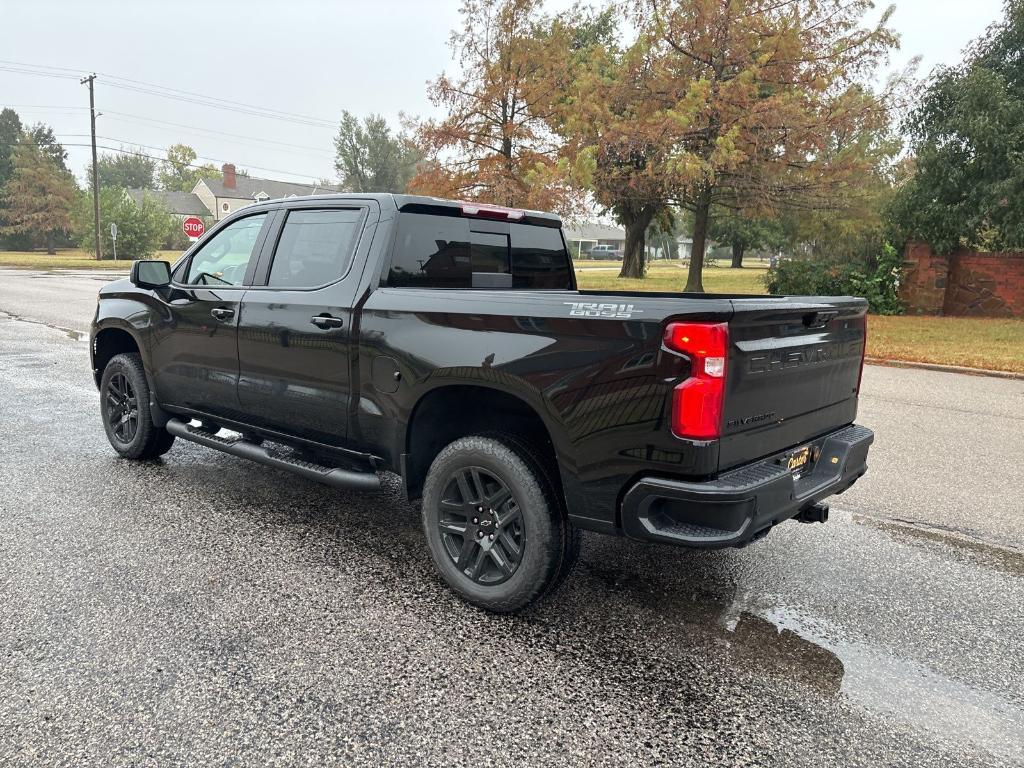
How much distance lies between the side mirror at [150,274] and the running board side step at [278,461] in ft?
3.03

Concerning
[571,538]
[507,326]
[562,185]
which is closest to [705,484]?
[571,538]

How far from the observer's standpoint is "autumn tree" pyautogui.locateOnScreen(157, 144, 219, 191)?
11919 cm

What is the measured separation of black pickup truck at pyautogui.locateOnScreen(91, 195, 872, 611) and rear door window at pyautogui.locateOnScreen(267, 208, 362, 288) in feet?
0.04

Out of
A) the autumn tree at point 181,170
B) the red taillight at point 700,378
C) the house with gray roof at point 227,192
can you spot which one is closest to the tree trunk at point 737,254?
the house with gray roof at point 227,192

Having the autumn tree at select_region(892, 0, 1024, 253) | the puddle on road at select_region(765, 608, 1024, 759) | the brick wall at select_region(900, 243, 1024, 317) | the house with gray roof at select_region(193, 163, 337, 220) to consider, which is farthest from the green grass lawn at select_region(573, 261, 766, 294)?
the house with gray roof at select_region(193, 163, 337, 220)

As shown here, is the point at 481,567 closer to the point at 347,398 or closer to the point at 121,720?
the point at 347,398

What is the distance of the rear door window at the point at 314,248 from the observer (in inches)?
155

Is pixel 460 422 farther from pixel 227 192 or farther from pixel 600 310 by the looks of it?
pixel 227 192

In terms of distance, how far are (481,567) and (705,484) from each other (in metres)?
1.15

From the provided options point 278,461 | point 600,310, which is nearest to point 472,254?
point 600,310

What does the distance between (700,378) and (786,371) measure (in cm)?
59

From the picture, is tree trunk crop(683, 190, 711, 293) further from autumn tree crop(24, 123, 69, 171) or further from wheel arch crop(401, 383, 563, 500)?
autumn tree crop(24, 123, 69, 171)

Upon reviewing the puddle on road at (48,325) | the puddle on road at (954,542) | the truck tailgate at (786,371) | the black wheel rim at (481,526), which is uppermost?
the truck tailgate at (786,371)

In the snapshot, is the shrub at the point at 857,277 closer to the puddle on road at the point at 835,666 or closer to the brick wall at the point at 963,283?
the brick wall at the point at 963,283
